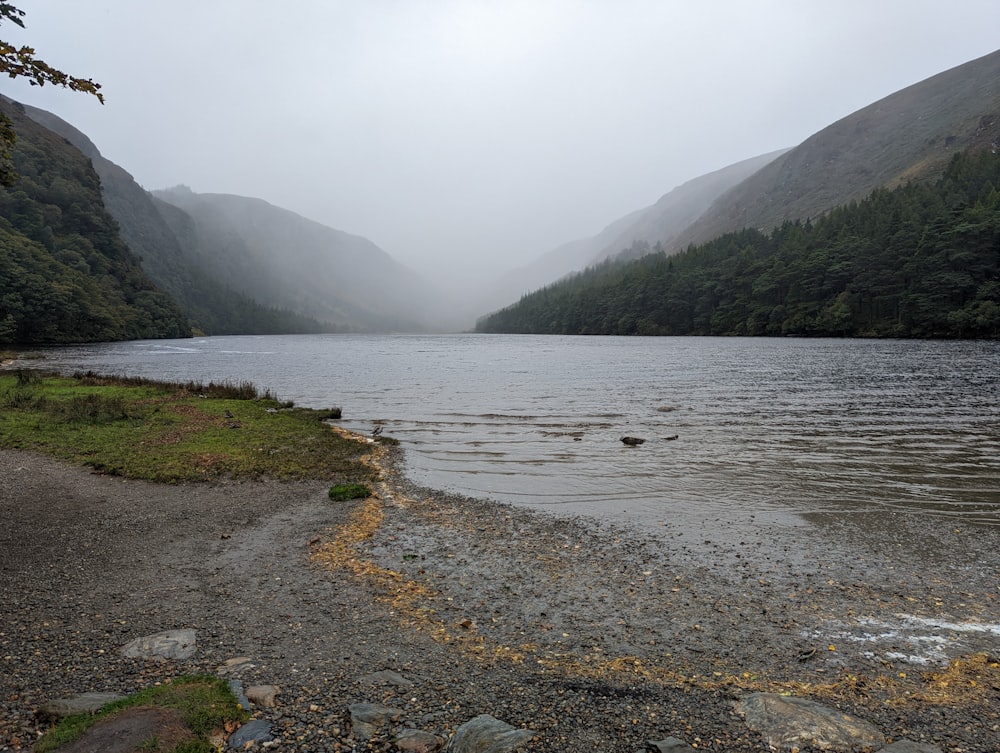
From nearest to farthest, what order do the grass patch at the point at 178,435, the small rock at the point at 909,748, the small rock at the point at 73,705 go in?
the small rock at the point at 909,748, the small rock at the point at 73,705, the grass patch at the point at 178,435

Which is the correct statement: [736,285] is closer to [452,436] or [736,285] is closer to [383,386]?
[383,386]

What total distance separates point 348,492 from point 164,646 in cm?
850

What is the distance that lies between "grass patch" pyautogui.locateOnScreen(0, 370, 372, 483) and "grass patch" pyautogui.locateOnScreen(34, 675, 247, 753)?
11.9 meters

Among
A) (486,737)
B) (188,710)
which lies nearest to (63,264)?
(188,710)

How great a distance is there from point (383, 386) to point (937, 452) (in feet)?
130

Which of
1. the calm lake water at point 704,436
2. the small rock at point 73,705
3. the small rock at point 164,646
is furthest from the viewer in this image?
the calm lake water at point 704,436

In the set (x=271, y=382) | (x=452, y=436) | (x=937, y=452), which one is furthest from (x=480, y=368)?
(x=937, y=452)

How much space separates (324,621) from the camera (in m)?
8.45

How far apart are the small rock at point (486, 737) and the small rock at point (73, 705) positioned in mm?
3775

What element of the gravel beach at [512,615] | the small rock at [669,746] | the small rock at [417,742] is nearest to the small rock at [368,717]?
the gravel beach at [512,615]

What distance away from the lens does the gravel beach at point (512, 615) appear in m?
6.23

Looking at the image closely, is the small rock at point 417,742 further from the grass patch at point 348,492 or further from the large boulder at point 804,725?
the grass patch at point 348,492

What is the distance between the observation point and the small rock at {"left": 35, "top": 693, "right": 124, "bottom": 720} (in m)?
5.63

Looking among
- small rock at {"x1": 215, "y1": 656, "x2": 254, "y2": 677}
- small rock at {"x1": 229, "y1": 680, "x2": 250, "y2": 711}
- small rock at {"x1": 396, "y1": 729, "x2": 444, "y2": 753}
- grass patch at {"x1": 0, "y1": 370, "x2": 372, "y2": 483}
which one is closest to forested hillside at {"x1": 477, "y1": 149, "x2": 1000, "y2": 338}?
grass patch at {"x1": 0, "y1": 370, "x2": 372, "y2": 483}
